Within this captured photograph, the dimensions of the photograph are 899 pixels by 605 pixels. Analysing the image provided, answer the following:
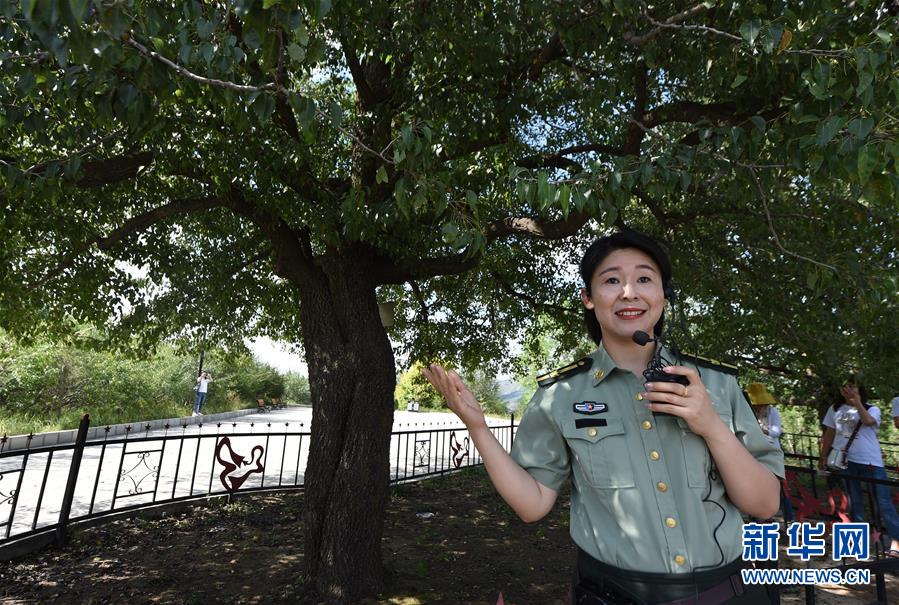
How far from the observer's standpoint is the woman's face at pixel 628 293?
175 cm

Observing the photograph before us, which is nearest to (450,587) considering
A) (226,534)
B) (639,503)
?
(226,534)

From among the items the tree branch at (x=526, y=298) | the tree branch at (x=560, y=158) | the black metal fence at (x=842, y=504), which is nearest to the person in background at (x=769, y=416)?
the black metal fence at (x=842, y=504)

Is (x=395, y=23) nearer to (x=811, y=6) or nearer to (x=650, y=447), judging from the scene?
(x=811, y=6)

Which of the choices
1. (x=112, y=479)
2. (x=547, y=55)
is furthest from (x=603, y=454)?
(x=112, y=479)

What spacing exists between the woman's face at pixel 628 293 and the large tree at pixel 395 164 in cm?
95

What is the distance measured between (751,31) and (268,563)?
6.48 meters

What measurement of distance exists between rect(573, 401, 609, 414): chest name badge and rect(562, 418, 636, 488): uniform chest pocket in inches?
1.5

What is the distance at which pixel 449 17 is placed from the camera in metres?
5.05

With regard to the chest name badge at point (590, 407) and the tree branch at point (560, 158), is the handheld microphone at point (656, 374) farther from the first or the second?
the tree branch at point (560, 158)

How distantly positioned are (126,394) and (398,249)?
18158 mm

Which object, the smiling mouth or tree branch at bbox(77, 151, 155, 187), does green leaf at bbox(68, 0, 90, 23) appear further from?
tree branch at bbox(77, 151, 155, 187)

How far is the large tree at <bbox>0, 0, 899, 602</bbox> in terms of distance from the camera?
260 centimetres

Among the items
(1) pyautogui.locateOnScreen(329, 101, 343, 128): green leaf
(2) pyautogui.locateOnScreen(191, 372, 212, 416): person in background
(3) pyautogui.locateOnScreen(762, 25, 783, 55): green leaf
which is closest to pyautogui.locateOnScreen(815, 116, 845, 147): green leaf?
(3) pyautogui.locateOnScreen(762, 25, 783, 55): green leaf

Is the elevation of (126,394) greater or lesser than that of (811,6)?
lesser
